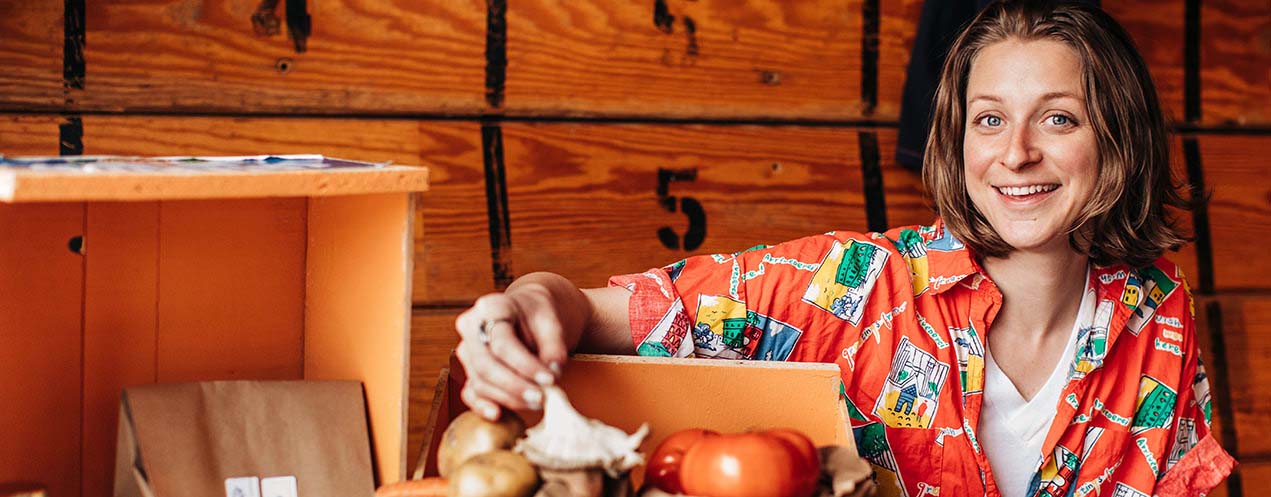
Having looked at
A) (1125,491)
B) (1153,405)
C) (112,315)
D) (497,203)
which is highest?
(497,203)

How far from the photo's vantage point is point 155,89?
5.25ft

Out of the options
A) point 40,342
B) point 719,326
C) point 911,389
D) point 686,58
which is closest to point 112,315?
point 40,342

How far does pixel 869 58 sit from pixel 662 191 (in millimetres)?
449

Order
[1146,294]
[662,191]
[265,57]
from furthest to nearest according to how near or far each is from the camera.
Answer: [662,191] < [265,57] < [1146,294]

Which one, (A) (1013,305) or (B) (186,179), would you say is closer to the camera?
(B) (186,179)

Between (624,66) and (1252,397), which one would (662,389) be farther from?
(1252,397)

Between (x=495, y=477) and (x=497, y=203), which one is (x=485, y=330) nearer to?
(x=495, y=477)

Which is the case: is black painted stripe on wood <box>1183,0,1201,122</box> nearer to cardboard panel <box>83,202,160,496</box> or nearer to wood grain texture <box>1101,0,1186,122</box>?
wood grain texture <box>1101,0,1186,122</box>

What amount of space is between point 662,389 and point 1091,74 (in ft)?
2.28

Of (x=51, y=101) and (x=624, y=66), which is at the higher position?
(x=624, y=66)

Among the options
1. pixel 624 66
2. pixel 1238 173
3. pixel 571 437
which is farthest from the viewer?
pixel 1238 173

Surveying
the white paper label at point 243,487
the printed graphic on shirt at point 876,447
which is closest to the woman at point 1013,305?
the printed graphic on shirt at point 876,447

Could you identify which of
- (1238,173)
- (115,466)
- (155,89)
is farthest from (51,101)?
(1238,173)

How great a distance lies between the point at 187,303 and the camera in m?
1.09
